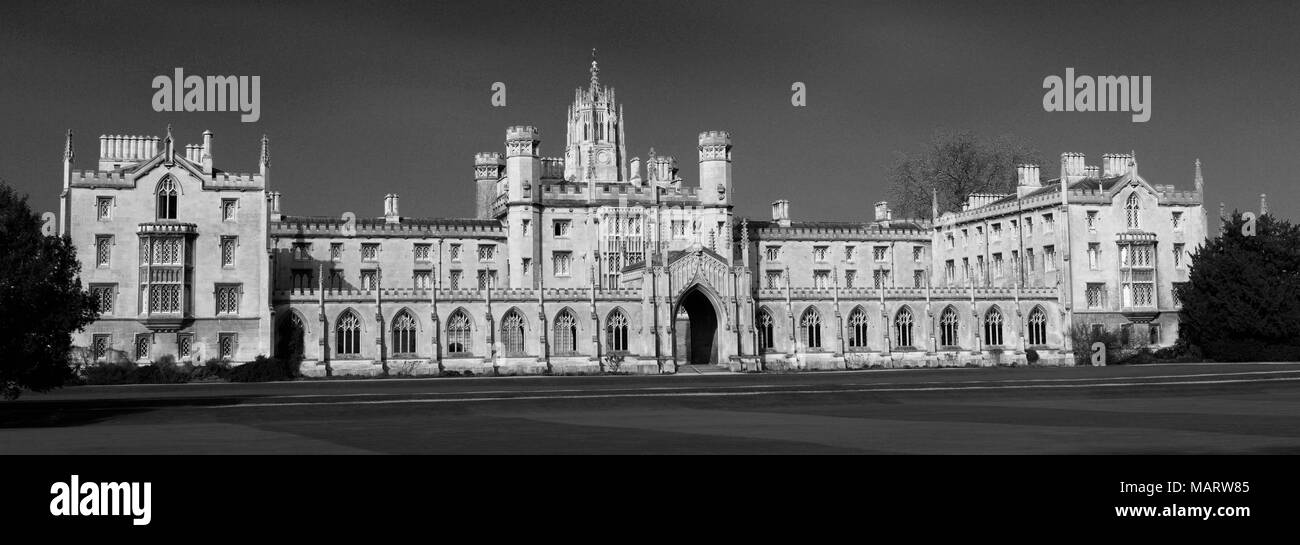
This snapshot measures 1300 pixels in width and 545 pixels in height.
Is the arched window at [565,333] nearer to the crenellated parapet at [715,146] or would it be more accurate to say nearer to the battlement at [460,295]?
the battlement at [460,295]

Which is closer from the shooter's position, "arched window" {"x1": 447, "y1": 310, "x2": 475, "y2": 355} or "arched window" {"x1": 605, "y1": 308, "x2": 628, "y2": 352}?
"arched window" {"x1": 447, "y1": 310, "x2": 475, "y2": 355}

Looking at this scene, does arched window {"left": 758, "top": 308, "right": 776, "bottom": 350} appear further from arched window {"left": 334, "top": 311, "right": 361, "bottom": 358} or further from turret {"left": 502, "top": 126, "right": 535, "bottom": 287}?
arched window {"left": 334, "top": 311, "right": 361, "bottom": 358}

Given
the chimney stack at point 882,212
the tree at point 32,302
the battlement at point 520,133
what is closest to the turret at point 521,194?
the battlement at point 520,133

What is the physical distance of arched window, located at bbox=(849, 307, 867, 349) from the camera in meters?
70.0

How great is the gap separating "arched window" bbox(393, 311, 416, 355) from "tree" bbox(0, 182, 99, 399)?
92.7 feet

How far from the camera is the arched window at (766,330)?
68.8m

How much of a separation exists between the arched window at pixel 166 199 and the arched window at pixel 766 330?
29.8 m

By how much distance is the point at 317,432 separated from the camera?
25.5m

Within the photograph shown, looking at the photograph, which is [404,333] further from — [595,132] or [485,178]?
[595,132]

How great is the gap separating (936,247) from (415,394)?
51.8 meters

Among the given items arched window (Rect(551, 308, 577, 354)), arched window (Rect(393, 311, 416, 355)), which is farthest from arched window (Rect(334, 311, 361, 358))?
arched window (Rect(551, 308, 577, 354))
